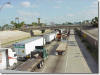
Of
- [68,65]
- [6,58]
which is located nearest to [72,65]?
[68,65]

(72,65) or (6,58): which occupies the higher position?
(6,58)

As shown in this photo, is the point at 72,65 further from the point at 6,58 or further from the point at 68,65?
the point at 6,58

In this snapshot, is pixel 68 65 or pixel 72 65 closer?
pixel 72 65

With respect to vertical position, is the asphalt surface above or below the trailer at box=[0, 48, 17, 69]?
below

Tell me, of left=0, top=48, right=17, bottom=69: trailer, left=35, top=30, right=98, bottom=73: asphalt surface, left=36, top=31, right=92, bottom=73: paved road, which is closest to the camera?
left=35, top=30, right=98, bottom=73: asphalt surface

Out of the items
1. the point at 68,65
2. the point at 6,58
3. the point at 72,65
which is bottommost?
the point at 68,65

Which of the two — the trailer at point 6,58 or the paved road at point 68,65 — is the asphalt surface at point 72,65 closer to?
the paved road at point 68,65

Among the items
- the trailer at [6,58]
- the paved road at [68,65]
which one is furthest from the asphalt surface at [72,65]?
the trailer at [6,58]

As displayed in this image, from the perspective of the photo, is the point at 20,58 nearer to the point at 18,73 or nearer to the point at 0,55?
the point at 0,55

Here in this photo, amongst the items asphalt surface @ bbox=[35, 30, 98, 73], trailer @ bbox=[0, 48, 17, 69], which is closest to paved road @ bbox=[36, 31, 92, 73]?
asphalt surface @ bbox=[35, 30, 98, 73]

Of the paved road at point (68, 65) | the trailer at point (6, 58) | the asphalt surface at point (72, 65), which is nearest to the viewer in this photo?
the asphalt surface at point (72, 65)

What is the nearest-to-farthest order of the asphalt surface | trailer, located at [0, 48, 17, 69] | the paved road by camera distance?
the asphalt surface
the paved road
trailer, located at [0, 48, 17, 69]

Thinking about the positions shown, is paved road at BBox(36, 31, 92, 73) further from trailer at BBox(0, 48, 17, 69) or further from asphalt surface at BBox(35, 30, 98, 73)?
trailer at BBox(0, 48, 17, 69)

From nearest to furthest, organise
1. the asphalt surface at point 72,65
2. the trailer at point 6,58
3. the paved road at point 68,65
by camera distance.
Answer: the asphalt surface at point 72,65 < the paved road at point 68,65 < the trailer at point 6,58
